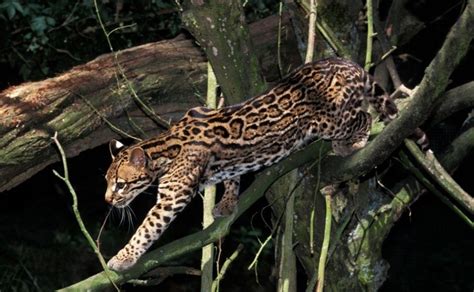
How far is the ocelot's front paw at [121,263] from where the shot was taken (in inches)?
181

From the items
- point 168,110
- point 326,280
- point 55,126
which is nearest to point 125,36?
point 168,110

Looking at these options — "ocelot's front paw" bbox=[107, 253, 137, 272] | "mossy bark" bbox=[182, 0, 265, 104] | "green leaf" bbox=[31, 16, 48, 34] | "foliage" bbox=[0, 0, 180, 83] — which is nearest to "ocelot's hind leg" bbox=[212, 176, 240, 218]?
"mossy bark" bbox=[182, 0, 265, 104]

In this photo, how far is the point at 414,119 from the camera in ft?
13.8

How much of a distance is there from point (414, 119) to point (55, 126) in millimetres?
2162

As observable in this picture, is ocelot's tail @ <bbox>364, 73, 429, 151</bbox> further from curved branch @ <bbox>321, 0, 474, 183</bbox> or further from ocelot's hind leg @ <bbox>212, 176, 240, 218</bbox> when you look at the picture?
ocelot's hind leg @ <bbox>212, 176, 240, 218</bbox>

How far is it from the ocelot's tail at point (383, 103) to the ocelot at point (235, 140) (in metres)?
0.11

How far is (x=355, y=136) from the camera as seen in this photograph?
5246 millimetres

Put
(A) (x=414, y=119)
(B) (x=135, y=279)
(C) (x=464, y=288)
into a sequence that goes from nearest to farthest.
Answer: (A) (x=414, y=119) < (B) (x=135, y=279) < (C) (x=464, y=288)

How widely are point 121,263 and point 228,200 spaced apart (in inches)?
36.7

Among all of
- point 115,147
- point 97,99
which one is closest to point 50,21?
point 97,99

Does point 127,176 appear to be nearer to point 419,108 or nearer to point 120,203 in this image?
point 120,203

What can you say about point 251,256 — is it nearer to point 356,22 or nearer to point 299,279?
point 299,279

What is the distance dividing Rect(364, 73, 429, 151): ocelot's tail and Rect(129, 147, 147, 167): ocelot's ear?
1.31 metres

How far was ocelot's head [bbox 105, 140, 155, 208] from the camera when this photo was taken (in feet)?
16.0
